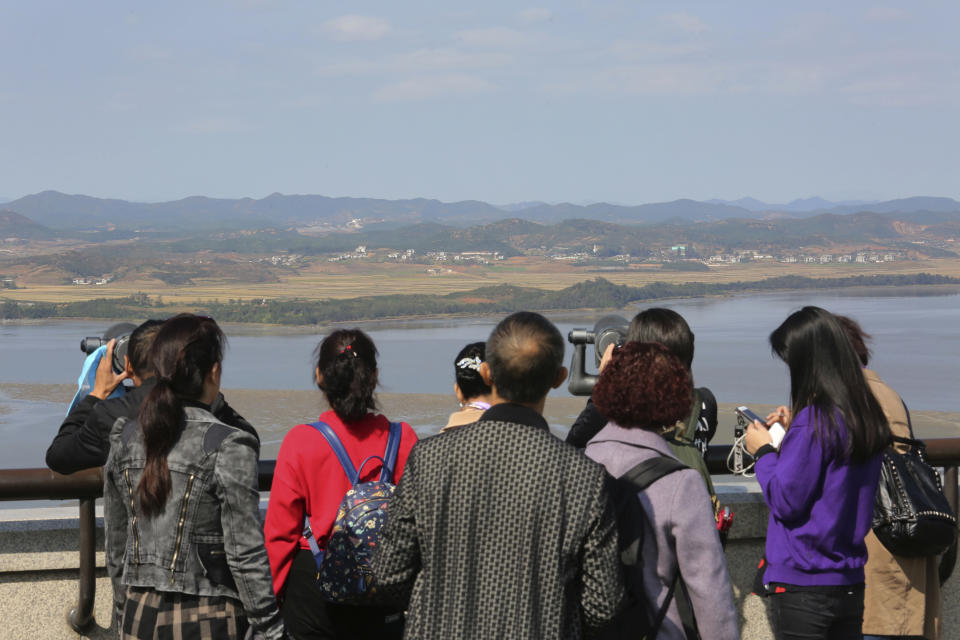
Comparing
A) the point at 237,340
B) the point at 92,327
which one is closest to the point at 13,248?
the point at 92,327

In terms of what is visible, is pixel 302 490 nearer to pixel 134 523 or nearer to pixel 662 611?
pixel 134 523

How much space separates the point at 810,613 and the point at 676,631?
2.18 feet

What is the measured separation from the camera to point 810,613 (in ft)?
9.73

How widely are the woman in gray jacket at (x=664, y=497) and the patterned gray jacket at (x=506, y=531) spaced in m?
0.21

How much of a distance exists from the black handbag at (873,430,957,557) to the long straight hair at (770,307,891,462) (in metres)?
0.23

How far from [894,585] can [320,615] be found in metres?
1.94

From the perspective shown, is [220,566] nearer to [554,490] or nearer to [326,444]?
[326,444]

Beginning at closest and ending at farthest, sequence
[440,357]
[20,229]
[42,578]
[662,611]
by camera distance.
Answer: [662,611] < [42,578] < [440,357] < [20,229]

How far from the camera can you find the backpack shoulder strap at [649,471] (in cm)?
244

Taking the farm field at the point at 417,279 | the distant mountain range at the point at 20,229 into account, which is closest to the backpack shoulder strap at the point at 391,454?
the farm field at the point at 417,279

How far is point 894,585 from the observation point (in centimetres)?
337

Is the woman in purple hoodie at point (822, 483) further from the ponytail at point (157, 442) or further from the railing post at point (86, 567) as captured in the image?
the railing post at point (86, 567)

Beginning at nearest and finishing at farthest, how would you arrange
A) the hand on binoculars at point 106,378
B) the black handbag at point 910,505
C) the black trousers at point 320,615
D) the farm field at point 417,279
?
the black trousers at point 320,615 → the black handbag at point 910,505 → the hand on binoculars at point 106,378 → the farm field at point 417,279

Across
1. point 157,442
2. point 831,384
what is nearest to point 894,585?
point 831,384
